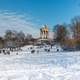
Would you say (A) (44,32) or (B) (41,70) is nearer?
(B) (41,70)

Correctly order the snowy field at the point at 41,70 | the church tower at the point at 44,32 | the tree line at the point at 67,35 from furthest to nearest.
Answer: the church tower at the point at 44,32
the tree line at the point at 67,35
the snowy field at the point at 41,70

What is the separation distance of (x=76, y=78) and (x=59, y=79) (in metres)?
0.54

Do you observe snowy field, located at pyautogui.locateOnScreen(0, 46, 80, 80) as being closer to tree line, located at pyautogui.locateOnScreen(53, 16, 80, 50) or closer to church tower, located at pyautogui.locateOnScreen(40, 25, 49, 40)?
tree line, located at pyautogui.locateOnScreen(53, 16, 80, 50)

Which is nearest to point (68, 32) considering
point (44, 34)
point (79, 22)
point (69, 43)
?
point (79, 22)

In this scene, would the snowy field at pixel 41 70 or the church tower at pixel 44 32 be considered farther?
the church tower at pixel 44 32

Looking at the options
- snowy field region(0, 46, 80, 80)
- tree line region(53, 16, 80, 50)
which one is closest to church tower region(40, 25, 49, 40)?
tree line region(53, 16, 80, 50)

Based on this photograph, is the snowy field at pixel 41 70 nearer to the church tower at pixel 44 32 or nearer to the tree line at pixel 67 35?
the tree line at pixel 67 35

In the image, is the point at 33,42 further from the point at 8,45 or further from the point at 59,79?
the point at 59,79

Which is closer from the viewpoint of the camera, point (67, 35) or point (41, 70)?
point (41, 70)

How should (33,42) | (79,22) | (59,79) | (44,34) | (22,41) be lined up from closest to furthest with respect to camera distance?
(59,79), (79,22), (22,41), (33,42), (44,34)

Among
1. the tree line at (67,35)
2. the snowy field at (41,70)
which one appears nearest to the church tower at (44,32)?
the tree line at (67,35)

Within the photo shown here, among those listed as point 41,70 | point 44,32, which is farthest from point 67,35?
point 41,70

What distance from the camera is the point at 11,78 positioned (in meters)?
7.83

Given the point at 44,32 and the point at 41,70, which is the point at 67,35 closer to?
the point at 44,32
